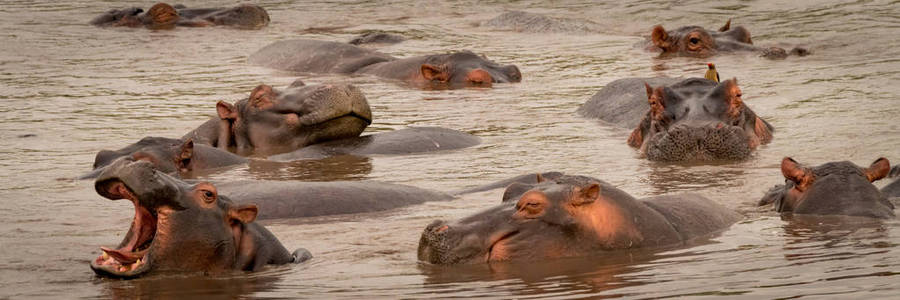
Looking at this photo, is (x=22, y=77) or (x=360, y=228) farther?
(x=22, y=77)

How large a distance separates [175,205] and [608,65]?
12.2 m

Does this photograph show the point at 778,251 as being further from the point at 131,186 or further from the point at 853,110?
the point at 853,110

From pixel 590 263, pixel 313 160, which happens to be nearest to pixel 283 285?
pixel 590 263

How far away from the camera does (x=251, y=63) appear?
65.0ft

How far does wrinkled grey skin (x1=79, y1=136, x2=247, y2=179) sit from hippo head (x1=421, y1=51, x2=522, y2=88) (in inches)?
235

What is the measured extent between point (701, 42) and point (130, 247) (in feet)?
42.4

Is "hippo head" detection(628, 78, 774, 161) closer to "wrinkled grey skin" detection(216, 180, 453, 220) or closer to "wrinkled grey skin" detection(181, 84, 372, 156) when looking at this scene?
"wrinkled grey skin" detection(181, 84, 372, 156)

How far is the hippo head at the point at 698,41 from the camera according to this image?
18953 mm

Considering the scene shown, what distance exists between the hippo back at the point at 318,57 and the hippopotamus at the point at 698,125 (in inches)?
258

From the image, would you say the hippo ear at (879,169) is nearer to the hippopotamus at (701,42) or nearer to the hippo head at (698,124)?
the hippo head at (698,124)

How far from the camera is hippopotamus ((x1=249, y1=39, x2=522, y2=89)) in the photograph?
17.1m

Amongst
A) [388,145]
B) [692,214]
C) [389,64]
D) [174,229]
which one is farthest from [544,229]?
[389,64]

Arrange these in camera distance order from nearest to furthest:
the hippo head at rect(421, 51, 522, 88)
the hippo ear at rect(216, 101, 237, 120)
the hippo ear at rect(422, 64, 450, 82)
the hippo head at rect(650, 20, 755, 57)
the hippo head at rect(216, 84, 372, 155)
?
Result: the hippo head at rect(216, 84, 372, 155), the hippo ear at rect(216, 101, 237, 120), the hippo head at rect(421, 51, 522, 88), the hippo ear at rect(422, 64, 450, 82), the hippo head at rect(650, 20, 755, 57)

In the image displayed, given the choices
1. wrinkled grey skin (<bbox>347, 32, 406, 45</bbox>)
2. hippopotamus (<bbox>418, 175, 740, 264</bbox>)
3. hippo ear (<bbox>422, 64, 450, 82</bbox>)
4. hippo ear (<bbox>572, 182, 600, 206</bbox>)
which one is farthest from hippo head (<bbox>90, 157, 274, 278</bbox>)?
wrinkled grey skin (<bbox>347, 32, 406, 45</bbox>)
